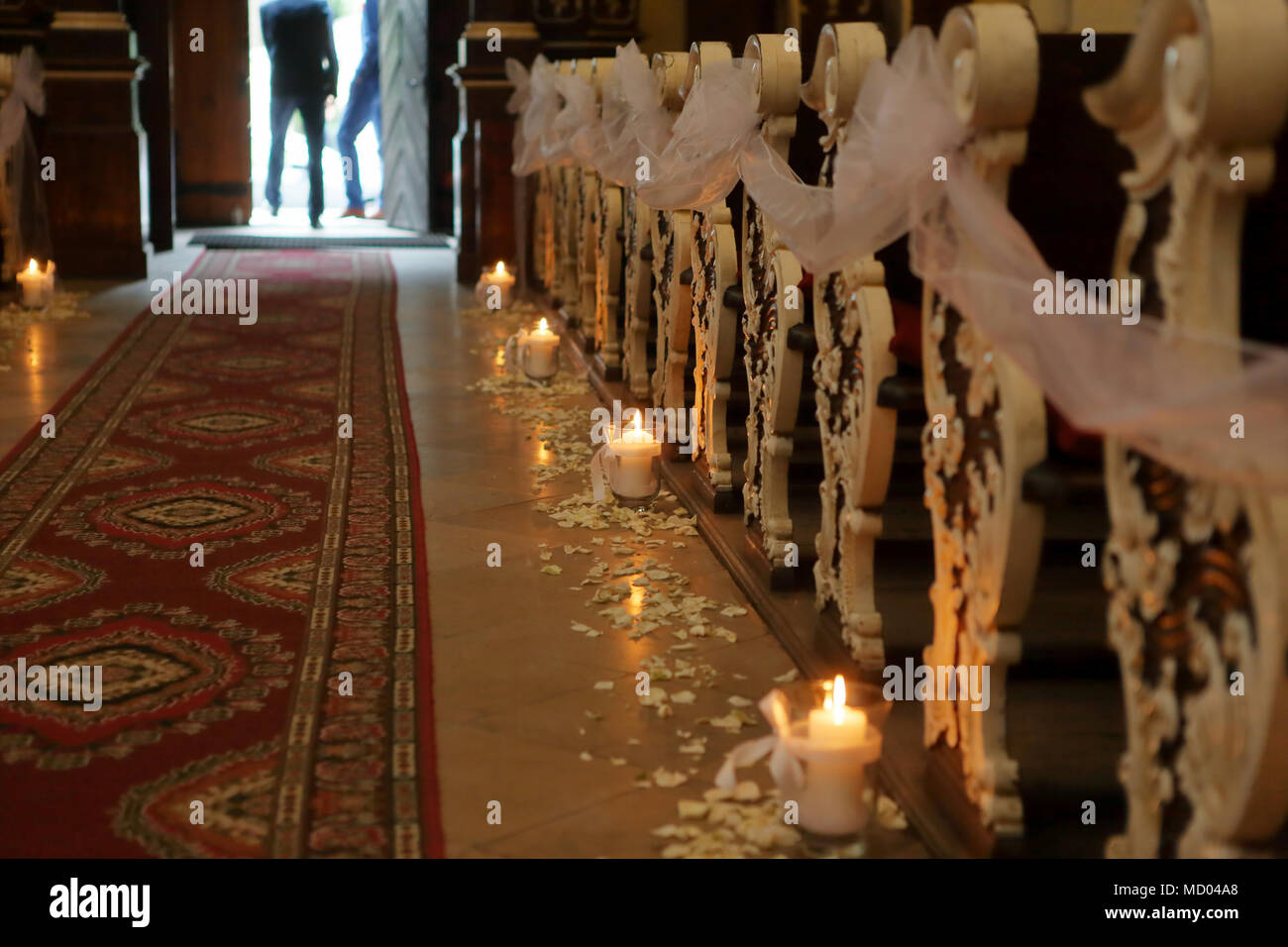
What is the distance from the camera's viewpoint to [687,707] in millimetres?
2850

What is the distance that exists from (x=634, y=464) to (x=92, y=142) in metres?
6.08

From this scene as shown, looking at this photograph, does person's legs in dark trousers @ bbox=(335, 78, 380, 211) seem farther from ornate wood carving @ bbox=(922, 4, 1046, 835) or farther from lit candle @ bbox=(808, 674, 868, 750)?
lit candle @ bbox=(808, 674, 868, 750)

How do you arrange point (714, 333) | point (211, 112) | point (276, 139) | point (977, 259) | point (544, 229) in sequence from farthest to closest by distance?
point (276, 139) → point (211, 112) → point (544, 229) → point (714, 333) → point (977, 259)

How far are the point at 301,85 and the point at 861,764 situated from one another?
1114cm

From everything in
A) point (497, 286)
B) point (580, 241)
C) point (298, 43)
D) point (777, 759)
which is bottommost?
point (777, 759)

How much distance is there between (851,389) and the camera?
290 cm

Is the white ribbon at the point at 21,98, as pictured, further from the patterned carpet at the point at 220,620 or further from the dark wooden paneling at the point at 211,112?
the dark wooden paneling at the point at 211,112

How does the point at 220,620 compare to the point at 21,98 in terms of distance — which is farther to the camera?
the point at 21,98

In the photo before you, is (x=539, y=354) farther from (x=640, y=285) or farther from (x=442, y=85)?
(x=442, y=85)

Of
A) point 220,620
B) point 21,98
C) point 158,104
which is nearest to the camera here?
point 220,620

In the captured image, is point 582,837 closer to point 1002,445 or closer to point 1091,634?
point 1002,445

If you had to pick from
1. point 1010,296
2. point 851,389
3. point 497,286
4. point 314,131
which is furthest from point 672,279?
point 314,131
